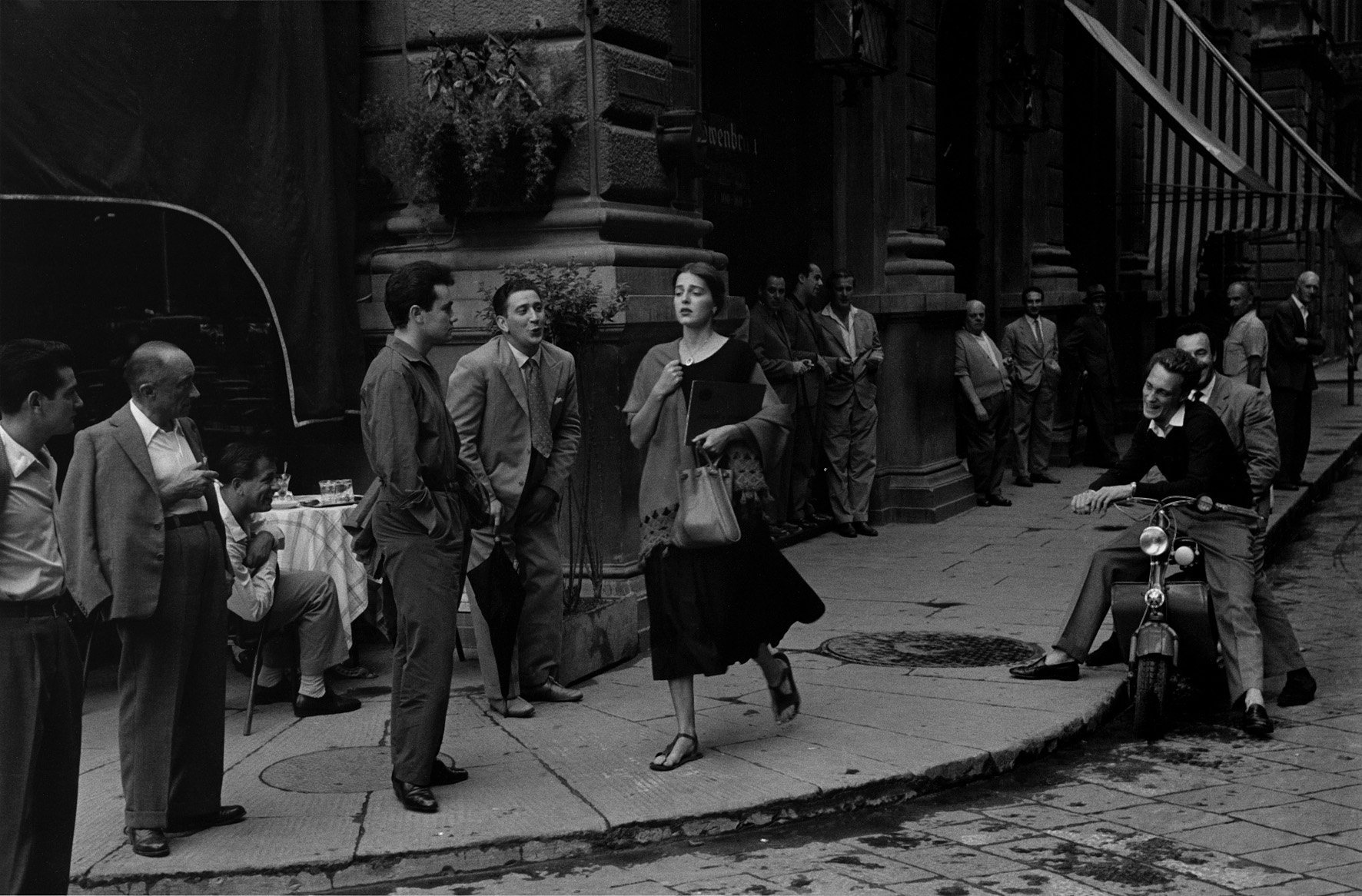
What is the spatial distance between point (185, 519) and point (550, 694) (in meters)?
2.38

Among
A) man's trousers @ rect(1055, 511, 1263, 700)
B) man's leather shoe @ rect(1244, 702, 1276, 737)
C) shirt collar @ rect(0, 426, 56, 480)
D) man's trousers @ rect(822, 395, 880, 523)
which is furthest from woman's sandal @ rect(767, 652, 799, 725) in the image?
man's trousers @ rect(822, 395, 880, 523)

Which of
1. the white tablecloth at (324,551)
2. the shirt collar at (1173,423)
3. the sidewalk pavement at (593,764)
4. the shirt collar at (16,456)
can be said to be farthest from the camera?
the white tablecloth at (324,551)

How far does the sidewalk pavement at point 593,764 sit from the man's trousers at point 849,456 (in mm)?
2920

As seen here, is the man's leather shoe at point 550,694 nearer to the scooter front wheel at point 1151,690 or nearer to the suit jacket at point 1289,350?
the scooter front wheel at point 1151,690

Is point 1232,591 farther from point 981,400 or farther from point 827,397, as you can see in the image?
point 981,400

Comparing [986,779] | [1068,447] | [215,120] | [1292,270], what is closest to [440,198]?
[215,120]

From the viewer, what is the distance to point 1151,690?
21.4 feet

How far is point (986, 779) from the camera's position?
20.0 feet

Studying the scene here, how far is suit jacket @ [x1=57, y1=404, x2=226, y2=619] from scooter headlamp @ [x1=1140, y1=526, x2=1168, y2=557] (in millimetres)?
4172

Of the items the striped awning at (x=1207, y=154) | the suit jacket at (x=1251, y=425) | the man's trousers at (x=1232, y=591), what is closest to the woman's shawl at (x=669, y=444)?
the man's trousers at (x=1232, y=591)

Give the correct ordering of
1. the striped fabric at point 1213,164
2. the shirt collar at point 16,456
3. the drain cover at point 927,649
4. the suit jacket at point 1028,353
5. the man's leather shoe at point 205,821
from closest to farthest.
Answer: the shirt collar at point 16,456
the man's leather shoe at point 205,821
the drain cover at point 927,649
the suit jacket at point 1028,353
the striped fabric at point 1213,164

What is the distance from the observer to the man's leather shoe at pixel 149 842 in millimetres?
5043

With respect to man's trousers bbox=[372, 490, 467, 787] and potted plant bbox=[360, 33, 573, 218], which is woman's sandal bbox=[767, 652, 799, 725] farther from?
potted plant bbox=[360, 33, 573, 218]

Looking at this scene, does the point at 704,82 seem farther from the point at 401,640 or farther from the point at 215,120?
the point at 401,640
